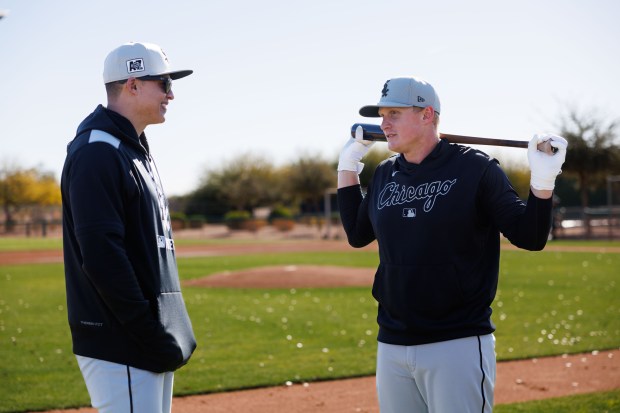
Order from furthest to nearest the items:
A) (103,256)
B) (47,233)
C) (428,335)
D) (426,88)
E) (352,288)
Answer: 1. (47,233)
2. (352,288)
3. (426,88)
4. (428,335)
5. (103,256)

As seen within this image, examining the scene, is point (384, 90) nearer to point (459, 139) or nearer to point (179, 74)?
point (459, 139)

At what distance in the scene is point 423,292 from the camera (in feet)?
10.9

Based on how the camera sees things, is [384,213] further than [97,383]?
Yes

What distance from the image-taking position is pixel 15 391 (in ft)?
23.5

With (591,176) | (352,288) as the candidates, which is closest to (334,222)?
(591,176)

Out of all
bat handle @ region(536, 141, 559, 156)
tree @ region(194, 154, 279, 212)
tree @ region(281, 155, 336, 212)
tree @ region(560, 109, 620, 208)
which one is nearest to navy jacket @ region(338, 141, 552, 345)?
bat handle @ region(536, 141, 559, 156)

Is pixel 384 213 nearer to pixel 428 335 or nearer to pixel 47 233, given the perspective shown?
pixel 428 335

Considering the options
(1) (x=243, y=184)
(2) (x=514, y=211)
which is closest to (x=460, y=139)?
(2) (x=514, y=211)

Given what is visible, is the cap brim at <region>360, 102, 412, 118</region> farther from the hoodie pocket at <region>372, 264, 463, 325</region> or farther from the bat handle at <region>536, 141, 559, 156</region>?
the hoodie pocket at <region>372, 264, 463, 325</region>

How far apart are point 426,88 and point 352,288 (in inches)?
477

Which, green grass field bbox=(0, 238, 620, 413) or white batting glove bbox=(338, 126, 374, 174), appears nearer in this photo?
white batting glove bbox=(338, 126, 374, 174)

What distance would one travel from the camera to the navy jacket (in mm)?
3277

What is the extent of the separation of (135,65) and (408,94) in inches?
51.8

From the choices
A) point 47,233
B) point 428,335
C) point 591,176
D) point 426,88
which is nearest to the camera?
point 428,335
